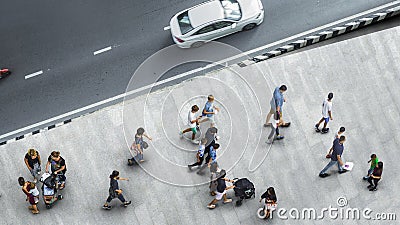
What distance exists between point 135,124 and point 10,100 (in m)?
5.59

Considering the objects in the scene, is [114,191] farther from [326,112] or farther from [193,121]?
[326,112]

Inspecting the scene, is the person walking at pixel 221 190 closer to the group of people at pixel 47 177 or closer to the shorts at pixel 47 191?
the group of people at pixel 47 177

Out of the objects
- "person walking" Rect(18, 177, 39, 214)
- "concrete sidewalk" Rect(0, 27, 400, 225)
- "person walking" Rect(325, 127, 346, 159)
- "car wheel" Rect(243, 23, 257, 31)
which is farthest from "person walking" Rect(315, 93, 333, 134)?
"person walking" Rect(18, 177, 39, 214)

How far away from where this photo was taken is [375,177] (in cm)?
2930

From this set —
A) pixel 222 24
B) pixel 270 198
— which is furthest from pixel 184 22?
pixel 270 198

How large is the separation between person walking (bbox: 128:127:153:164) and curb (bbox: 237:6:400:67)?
17.8 feet

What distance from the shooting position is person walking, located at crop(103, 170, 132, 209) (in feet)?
94.1

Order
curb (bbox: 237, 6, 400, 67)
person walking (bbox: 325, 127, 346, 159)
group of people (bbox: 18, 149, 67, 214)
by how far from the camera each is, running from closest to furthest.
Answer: person walking (bbox: 325, 127, 346, 159)
group of people (bbox: 18, 149, 67, 214)
curb (bbox: 237, 6, 400, 67)

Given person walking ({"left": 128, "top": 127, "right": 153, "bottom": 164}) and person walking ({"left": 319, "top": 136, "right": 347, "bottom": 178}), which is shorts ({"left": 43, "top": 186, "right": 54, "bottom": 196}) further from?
person walking ({"left": 319, "top": 136, "right": 347, "bottom": 178})

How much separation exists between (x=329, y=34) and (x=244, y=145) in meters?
6.09

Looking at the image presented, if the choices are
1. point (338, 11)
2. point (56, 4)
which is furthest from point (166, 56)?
point (338, 11)

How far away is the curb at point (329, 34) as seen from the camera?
32.8m

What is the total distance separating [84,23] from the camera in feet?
112

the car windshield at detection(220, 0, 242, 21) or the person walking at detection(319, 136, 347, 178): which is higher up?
the car windshield at detection(220, 0, 242, 21)
